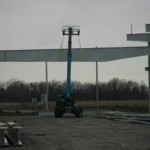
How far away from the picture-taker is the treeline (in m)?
82.9

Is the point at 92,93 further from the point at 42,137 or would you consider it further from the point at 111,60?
the point at 42,137

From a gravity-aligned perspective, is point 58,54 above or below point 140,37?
below

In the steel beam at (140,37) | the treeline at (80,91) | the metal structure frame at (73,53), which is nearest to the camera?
the steel beam at (140,37)

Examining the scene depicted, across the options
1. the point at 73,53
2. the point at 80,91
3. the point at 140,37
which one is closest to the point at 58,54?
the point at 73,53

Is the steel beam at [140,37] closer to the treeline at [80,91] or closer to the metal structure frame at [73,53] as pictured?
the metal structure frame at [73,53]

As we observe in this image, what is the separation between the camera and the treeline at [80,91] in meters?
82.9

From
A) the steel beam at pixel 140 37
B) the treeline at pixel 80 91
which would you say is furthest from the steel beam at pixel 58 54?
the treeline at pixel 80 91

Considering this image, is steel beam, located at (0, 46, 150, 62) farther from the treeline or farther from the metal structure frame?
the treeline

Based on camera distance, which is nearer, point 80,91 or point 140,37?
point 140,37

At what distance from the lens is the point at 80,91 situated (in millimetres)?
95125

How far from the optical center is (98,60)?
108ft

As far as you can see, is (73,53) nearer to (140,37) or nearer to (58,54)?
(58,54)

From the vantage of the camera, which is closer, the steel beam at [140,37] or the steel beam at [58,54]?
the steel beam at [140,37]

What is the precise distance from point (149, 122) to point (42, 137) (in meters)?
8.58
